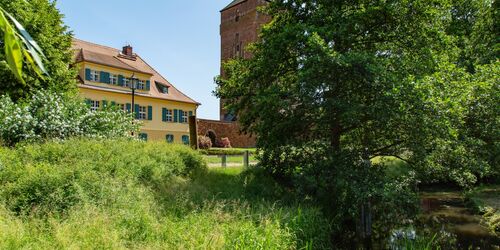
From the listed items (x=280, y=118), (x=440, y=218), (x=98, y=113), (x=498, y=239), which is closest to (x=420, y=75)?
(x=280, y=118)

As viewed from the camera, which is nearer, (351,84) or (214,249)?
(214,249)

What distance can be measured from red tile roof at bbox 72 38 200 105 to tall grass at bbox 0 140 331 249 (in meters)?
23.8

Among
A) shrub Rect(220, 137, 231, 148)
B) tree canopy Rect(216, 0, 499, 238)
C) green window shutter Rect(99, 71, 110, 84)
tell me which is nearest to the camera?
tree canopy Rect(216, 0, 499, 238)

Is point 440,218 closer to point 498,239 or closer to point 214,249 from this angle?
point 498,239

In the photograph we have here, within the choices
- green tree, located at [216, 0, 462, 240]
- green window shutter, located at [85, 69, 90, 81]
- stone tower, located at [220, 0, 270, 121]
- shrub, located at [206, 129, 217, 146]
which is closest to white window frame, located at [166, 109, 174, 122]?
shrub, located at [206, 129, 217, 146]

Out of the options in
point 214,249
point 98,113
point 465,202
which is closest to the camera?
point 214,249

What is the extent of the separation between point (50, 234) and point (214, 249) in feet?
8.67

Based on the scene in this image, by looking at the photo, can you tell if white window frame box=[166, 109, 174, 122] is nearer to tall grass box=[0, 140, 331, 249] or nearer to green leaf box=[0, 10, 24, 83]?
tall grass box=[0, 140, 331, 249]

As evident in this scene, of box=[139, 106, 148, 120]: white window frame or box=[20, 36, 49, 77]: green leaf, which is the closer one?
box=[20, 36, 49, 77]: green leaf

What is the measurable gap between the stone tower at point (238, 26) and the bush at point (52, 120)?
32697 mm

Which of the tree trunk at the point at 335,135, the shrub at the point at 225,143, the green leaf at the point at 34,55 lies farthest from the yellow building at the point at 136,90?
the green leaf at the point at 34,55

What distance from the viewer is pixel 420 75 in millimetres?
10055

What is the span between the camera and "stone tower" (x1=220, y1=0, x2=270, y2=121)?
4741cm

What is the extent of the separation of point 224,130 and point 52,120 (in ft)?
89.8
